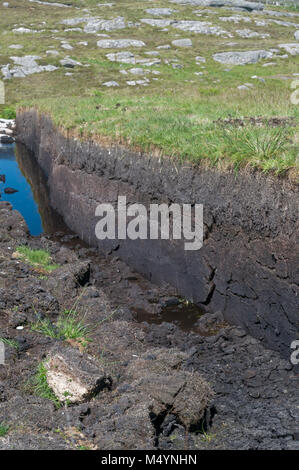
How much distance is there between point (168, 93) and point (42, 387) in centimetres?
1844

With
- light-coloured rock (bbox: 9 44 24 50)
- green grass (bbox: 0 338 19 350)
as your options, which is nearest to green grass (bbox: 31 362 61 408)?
green grass (bbox: 0 338 19 350)

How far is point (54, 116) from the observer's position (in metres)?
17.6

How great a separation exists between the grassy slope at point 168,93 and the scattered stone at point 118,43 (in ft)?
3.21

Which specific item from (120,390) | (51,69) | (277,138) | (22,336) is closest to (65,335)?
(22,336)

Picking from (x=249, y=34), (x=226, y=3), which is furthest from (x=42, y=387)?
(x=226, y=3)

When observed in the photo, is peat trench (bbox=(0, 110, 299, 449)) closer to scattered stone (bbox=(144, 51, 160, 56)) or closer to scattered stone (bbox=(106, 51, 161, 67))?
scattered stone (bbox=(106, 51, 161, 67))

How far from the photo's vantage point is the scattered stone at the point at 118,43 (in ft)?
165

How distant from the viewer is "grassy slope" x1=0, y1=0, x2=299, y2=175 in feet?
29.6

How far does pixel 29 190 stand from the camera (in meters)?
18.6

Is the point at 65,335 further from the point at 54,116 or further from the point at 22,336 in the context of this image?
the point at 54,116

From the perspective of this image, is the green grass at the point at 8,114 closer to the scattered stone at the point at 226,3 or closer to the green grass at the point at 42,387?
the green grass at the point at 42,387

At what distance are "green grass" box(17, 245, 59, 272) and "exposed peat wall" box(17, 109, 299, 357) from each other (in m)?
1.63

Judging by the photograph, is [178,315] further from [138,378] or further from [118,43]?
[118,43]

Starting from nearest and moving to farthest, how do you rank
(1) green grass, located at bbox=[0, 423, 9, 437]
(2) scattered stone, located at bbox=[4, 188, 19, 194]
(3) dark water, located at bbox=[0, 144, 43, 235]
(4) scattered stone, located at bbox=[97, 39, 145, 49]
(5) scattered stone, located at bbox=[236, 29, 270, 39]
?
(1) green grass, located at bbox=[0, 423, 9, 437] < (3) dark water, located at bbox=[0, 144, 43, 235] < (2) scattered stone, located at bbox=[4, 188, 19, 194] < (4) scattered stone, located at bbox=[97, 39, 145, 49] < (5) scattered stone, located at bbox=[236, 29, 270, 39]
